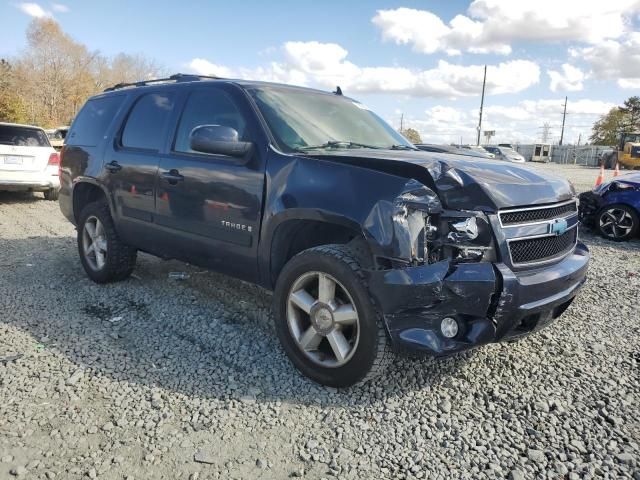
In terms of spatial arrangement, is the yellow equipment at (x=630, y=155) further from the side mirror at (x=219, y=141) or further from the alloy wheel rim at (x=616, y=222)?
the side mirror at (x=219, y=141)

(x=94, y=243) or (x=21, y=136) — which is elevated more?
(x=21, y=136)

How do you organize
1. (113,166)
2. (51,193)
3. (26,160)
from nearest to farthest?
(113,166), (26,160), (51,193)

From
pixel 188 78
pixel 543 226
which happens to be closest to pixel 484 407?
pixel 543 226

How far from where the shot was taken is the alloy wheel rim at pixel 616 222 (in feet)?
25.6

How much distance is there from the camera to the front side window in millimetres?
3701

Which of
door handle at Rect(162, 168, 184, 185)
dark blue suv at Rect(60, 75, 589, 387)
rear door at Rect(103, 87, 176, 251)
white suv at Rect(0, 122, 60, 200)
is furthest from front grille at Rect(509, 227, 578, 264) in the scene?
white suv at Rect(0, 122, 60, 200)

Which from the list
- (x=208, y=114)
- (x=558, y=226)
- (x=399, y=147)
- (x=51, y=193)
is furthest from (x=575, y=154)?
(x=208, y=114)

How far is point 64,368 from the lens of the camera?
323 centimetres

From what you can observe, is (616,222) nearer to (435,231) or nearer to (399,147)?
(399,147)

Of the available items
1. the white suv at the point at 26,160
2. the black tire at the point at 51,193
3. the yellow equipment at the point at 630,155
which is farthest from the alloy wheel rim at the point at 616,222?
the yellow equipment at the point at 630,155

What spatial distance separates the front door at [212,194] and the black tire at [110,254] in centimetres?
91

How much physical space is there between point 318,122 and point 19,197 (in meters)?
10.2

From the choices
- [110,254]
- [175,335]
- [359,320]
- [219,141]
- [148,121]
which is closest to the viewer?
[359,320]

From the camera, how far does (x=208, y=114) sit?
3.95 metres
